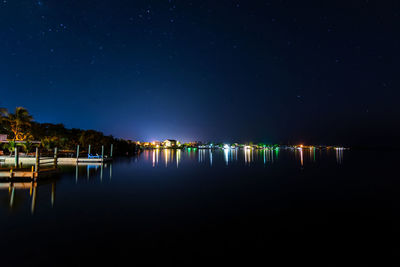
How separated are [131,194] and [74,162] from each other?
18131 mm

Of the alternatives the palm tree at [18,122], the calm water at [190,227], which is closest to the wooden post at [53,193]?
the calm water at [190,227]

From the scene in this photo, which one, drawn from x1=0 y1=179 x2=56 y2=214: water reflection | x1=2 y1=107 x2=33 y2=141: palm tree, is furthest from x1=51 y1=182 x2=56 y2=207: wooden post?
x1=2 y1=107 x2=33 y2=141: palm tree

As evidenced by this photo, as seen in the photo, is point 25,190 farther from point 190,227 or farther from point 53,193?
point 190,227

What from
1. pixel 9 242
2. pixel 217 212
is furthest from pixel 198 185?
pixel 9 242

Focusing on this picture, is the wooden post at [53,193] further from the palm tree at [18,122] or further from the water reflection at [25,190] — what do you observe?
the palm tree at [18,122]

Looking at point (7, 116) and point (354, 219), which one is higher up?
point (7, 116)

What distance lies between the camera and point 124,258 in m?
5.61

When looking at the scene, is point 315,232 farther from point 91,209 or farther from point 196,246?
point 91,209

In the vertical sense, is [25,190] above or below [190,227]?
above

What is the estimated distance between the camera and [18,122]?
32.7m

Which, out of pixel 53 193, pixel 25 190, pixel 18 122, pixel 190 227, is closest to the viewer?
pixel 190 227

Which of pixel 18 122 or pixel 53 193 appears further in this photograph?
pixel 18 122

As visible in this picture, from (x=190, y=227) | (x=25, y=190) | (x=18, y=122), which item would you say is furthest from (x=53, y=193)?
(x=18, y=122)

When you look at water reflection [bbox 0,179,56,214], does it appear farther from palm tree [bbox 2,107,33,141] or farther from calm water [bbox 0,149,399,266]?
palm tree [bbox 2,107,33,141]
